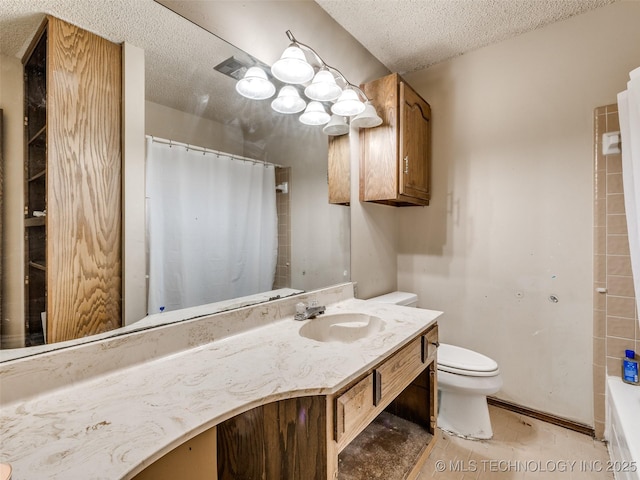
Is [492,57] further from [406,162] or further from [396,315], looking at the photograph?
[396,315]

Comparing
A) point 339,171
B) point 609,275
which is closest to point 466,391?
point 609,275

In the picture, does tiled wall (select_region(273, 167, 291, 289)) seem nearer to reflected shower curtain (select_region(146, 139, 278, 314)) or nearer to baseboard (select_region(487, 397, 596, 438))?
reflected shower curtain (select_region(146, 139, 278, 314))

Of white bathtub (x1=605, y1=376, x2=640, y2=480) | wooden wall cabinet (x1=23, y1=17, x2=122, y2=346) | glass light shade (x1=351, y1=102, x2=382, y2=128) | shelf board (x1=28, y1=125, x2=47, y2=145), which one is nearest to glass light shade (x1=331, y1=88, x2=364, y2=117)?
glass light shade (x1=351, y1=102, x2=382, y2=128)

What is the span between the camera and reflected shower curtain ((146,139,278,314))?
1.06 meters

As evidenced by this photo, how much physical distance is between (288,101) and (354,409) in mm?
1410

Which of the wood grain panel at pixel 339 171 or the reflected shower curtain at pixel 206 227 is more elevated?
the wood grain panel at pixel 339 171

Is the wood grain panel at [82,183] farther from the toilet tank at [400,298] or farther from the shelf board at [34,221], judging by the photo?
the toilet tank at [400,298]

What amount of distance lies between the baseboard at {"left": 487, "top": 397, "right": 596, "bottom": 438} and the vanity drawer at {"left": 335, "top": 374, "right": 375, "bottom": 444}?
4.92ft

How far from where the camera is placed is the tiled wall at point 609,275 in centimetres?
160

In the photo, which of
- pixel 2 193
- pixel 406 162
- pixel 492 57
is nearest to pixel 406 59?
pixel 492 57

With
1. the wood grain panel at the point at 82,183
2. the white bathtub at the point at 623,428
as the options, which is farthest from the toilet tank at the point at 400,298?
the wood grain panel at the point at 82,183

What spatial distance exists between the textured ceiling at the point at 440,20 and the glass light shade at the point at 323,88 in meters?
0.52

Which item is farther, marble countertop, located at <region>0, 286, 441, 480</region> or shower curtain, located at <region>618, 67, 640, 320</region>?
shower curtain, located at <region>618, 67, 640, 320</region>

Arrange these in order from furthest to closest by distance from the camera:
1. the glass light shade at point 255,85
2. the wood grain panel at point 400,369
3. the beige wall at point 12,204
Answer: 1. the glass light shade at point 255,85
2. the wood grain panel at point 400,369
3. the beige wall at point 12,204
